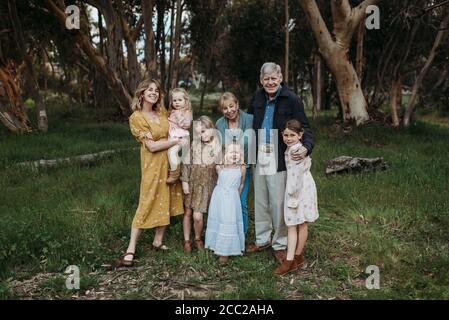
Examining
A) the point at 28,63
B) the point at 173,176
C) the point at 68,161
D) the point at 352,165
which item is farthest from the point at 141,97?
A: the point at 28,63

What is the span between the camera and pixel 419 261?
490cm

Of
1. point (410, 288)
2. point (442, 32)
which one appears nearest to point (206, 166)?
point (410, 288)

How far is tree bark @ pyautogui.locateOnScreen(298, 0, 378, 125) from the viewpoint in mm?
11586

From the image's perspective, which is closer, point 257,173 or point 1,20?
point 257,173

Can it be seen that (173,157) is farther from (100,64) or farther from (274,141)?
(100,64)

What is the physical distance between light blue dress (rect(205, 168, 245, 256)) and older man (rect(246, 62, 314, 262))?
28 cm

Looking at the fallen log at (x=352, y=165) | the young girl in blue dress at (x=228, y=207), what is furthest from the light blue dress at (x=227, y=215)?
the fallen log at (x=352, y=165)

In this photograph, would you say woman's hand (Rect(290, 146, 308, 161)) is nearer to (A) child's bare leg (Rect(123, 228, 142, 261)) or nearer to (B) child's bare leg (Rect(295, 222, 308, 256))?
(B) child's bare leg (Rect(295, 222, 308, 256))

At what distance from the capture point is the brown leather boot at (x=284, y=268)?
4762mm

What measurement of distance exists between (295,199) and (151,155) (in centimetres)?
149

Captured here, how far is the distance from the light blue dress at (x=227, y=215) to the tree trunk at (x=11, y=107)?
922 centimetres

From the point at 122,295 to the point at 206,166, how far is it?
4.95 feet

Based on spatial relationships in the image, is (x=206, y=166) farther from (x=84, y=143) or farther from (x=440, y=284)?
(x=84, y=143)

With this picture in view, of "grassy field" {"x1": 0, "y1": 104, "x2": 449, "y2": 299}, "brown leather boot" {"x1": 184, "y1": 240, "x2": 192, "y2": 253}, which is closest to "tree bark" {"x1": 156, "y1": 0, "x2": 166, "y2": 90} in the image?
"grassy field" {"x1": 0, "y1": 104, "x2": 449, "y2": 299}
